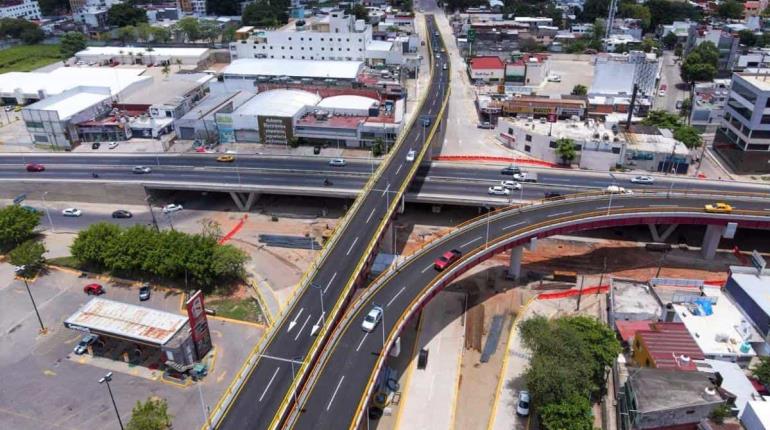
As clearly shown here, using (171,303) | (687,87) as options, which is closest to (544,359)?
(171,303)

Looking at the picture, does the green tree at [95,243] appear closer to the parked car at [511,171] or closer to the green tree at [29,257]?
the green tree at [29,257]

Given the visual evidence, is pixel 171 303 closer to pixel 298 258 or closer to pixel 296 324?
pixel 298 258

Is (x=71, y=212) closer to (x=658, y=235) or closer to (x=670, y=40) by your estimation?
(x=658, y=235)

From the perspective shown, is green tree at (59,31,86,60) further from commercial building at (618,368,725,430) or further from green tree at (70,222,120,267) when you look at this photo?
commercial building at (618,368,725,430)

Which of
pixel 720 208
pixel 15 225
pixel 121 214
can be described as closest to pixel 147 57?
pixel 121 214

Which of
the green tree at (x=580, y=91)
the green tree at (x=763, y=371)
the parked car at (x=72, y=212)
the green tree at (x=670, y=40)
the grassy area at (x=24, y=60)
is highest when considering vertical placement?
the green tree at (x=670, y=40)

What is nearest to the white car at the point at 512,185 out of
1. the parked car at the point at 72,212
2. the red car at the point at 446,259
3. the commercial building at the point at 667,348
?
the red car at the point at 446,259
